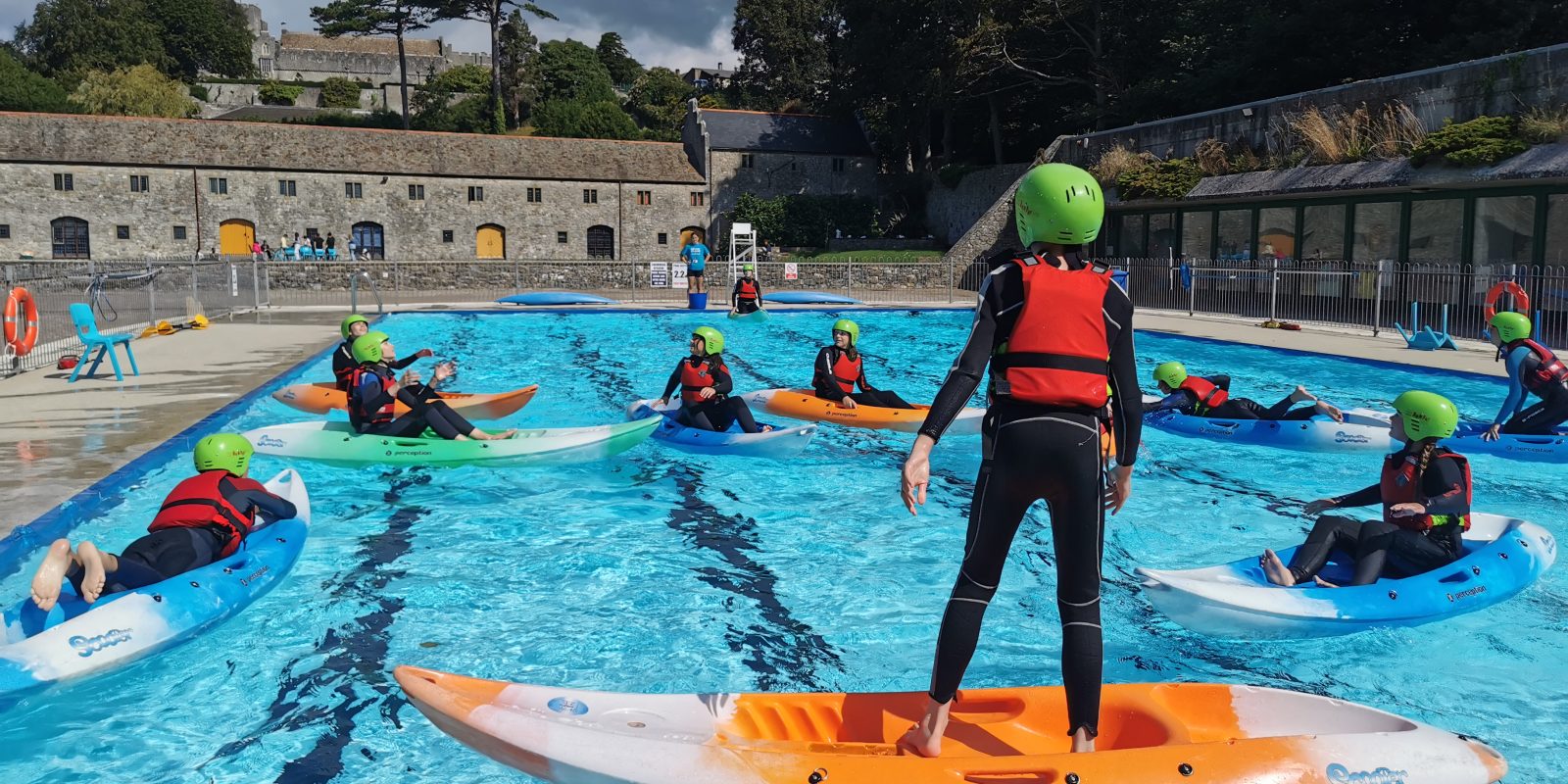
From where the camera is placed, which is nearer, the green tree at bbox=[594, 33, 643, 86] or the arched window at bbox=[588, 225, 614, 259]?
the arched window at bbox=[588, 225, 614, 259]

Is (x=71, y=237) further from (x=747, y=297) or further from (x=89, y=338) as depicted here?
(x=89, y=338)

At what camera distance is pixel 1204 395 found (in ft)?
33.4

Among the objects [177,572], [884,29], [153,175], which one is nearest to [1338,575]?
[177,572]

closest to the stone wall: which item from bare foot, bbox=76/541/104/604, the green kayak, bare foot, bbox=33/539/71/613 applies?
the green kayak

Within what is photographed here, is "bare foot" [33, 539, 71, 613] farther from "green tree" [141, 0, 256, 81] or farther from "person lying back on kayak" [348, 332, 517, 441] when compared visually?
"green tree" [141, 0, 256, 81]

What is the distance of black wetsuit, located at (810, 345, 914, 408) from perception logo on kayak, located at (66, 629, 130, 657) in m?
6.85

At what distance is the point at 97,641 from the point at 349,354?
22.0 feet

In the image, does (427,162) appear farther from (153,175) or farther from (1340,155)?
(1340,155)

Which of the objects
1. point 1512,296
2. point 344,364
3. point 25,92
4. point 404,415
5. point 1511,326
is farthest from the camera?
point 25,92

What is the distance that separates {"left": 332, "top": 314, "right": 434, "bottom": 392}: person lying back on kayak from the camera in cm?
953

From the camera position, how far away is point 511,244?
47562mm

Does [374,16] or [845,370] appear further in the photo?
[374,16]

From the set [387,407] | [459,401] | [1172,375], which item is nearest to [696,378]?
[387,407]

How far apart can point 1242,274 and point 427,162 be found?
35.2 m
